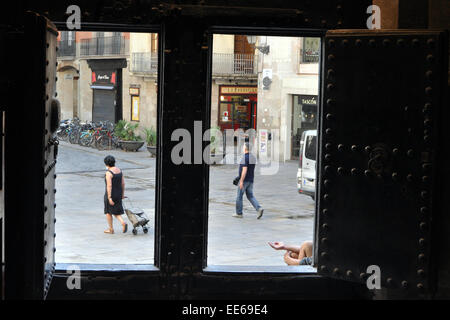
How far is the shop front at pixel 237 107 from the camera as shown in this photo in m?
36.0

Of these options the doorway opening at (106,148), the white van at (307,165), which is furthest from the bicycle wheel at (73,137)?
the white van at (307,165)

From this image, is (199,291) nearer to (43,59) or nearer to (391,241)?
(391,241)

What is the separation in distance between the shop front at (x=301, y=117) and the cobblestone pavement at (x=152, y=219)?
281 cm

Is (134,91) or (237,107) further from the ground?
(134,91)

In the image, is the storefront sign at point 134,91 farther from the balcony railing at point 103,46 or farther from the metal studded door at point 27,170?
the metal studded door at point 27,170

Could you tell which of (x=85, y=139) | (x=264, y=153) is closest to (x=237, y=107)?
(x=264, y=153)

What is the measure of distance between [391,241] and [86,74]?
137 feet

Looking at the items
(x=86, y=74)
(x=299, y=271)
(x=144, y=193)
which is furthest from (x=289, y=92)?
(x=299, y=271)

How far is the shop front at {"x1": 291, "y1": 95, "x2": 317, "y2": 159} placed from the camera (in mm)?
29006

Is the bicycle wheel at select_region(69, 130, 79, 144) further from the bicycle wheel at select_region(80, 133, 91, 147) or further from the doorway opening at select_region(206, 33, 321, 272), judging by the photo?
the doorway opening at select_region(206, 33, 321, 272)

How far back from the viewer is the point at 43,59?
320cm

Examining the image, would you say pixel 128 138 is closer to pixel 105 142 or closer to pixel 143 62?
pixel 105 142

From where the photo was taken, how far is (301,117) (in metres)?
29.2

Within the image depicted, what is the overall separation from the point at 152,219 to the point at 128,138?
50.2 feet
